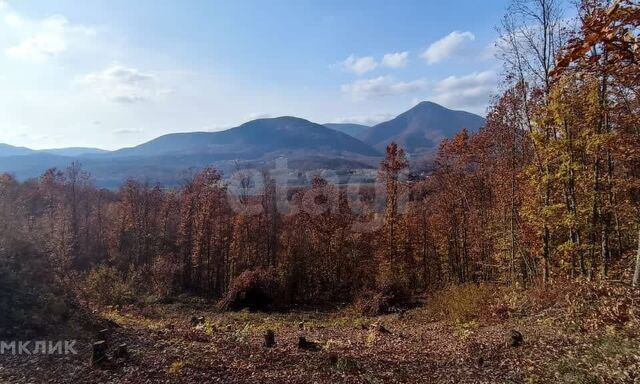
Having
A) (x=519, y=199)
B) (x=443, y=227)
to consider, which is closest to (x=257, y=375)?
(x=519, y=199)

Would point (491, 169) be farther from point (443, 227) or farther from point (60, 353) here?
point (60, 353)

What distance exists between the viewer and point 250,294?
28.4 meters

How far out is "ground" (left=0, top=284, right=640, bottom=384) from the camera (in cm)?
741

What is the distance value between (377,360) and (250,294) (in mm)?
19666

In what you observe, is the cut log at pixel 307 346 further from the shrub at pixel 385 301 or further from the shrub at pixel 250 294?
the shrub at pixel 250 294

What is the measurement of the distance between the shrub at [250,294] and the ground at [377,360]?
14.9m

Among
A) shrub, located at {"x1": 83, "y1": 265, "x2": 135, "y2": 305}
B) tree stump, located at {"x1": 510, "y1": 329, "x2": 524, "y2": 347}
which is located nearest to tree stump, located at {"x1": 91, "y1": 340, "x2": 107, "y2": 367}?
tree stump, located at {"x1": 510, "y1": 329, "x2": 524, "y2": 347}

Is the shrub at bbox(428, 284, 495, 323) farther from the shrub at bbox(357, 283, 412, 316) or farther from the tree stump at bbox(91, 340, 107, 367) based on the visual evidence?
the tree stump at bbox(91, 340, 107, 367)

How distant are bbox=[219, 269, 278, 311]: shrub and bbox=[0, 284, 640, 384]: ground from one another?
14.9 m

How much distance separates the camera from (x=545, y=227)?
1700 centimetres

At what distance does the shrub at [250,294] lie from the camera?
91.7ft

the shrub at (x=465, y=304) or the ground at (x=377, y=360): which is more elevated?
the ground at (x=377, y=360)

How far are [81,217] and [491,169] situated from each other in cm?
4649

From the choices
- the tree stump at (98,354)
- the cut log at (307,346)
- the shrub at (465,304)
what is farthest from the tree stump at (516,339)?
the tree stump at (98,354)
